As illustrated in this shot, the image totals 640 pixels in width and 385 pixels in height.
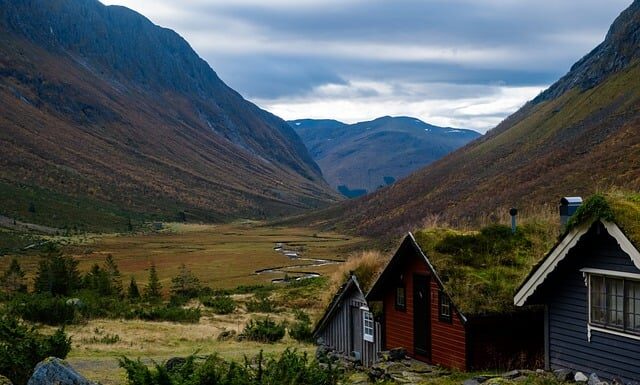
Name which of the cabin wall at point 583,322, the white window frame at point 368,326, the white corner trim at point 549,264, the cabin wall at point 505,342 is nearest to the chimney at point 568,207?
the cabin wall at point 583,322

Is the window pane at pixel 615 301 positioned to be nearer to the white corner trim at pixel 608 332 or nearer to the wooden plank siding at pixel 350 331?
the white corner trim at pixel 608 332

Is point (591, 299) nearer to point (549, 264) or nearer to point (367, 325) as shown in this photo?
point (549, 264)

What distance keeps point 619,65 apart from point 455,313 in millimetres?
131929

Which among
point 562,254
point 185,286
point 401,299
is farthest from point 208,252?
point 562,254

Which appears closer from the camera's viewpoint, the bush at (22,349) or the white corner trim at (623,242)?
the white corner trim at (623,242)

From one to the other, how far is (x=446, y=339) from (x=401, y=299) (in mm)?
2399

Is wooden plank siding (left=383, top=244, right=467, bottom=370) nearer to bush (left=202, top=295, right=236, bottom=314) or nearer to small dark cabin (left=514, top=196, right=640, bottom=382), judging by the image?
small dark cabin (left=514, top=196, right=640, bottom=382)

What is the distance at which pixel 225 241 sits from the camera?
4865 inches

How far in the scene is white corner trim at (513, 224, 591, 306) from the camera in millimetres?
13125

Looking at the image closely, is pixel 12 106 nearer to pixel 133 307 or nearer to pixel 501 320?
pixel 133 307

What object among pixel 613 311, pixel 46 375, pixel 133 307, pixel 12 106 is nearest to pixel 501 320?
pixel 613 311

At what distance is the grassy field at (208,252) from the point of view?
74.4m

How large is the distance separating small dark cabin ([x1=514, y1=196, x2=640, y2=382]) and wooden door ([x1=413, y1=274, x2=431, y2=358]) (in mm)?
3629

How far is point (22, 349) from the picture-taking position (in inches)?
605
